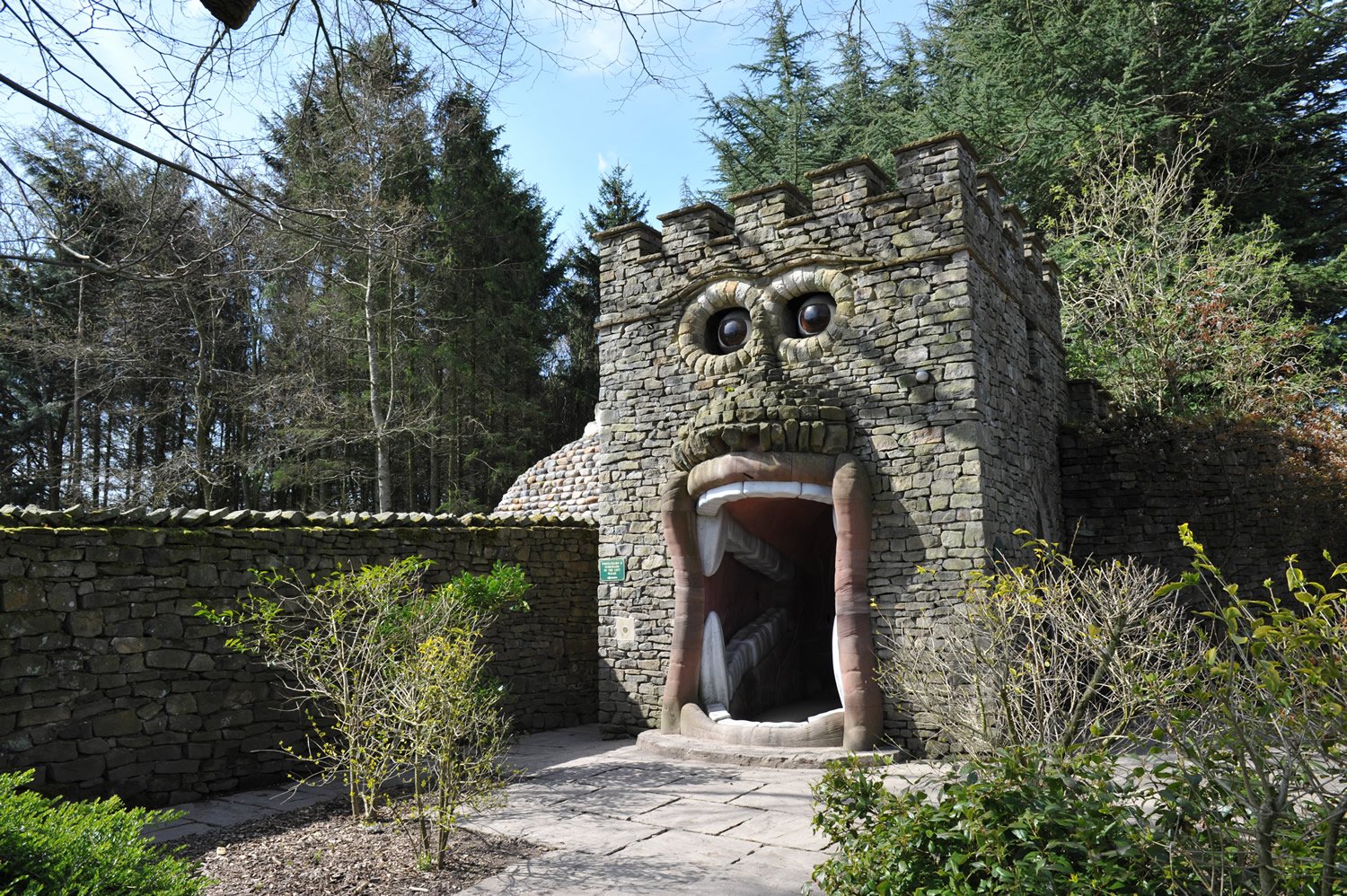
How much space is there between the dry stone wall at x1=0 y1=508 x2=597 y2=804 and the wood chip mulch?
1077mm

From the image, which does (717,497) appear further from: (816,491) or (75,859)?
(75,859)

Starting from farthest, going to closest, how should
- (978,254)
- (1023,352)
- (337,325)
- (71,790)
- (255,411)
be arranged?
(337,325) → (255,411) → (1023,352) → (978,254) → (71,790)

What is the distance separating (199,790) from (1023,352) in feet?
25.8

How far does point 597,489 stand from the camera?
11156mm

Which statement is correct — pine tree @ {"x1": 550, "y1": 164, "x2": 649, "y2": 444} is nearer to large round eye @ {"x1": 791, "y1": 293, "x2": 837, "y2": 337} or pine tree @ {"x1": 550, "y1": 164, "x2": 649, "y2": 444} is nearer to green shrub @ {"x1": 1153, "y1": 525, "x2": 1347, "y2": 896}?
large round eye @ {"x1": 791, "y1": 293, "x2": 837, "y2": 337}

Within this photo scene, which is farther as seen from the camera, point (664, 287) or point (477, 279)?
point (477, 279)

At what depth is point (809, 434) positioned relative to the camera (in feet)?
22.8

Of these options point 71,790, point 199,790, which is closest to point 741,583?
point 199,790

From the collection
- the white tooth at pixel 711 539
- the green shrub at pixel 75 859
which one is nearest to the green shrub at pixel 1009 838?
the green shrub at pixel 75 859

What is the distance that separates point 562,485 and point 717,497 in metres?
4.86

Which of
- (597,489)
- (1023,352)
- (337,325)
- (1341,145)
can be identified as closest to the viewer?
(1023,352)

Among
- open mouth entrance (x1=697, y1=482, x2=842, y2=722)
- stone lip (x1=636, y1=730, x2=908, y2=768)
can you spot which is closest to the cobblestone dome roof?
open mouth entrance (x1=697, y1=482, x2=842, y2=722)

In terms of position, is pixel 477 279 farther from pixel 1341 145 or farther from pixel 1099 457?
pixel 1341 145

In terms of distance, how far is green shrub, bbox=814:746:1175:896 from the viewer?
8.08 feet
